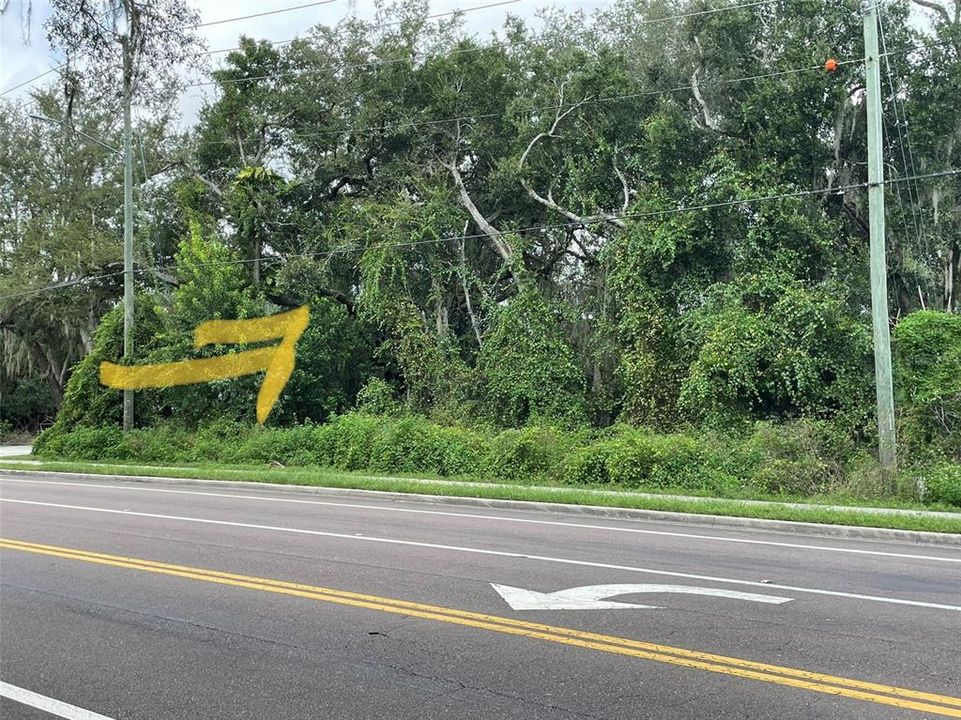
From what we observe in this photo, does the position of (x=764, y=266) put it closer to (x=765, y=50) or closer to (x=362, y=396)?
(x=765, y=50)

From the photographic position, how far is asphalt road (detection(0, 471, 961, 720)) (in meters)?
4.68

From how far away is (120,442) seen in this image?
24828 mm

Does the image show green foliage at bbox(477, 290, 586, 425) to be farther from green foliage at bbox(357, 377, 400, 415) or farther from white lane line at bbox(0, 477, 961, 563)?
white lane line at bbox(0, 477, 961, 563)

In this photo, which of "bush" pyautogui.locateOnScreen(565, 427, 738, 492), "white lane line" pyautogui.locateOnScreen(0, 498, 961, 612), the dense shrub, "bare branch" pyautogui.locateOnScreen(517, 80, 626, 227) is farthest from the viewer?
"bare branch" pyautogui.locateOnScreen(517, 80, 626, 227)

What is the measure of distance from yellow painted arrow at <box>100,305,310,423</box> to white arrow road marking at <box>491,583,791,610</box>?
19.5 meters

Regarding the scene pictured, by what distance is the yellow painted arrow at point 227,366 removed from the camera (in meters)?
25.1

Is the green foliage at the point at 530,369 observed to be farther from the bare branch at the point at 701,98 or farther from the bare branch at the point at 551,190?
the bare branch at the point at 701,98

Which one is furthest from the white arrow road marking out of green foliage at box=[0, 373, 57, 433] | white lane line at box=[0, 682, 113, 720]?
green foliage at box=[0, 373, 57, 433]

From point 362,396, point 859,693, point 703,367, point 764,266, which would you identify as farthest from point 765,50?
point 859,693

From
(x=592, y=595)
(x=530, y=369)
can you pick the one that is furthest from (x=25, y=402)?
(x=592, y=595)

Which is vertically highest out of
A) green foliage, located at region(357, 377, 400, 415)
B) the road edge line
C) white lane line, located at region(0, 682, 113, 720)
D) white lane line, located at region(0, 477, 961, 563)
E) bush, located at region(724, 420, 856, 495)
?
green foliage, located at region(357, 377, 400, 415)

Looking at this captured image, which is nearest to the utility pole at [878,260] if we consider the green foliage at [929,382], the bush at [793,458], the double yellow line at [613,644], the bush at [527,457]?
the bush at [793,458]

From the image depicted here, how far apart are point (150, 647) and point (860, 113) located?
78.5 ft

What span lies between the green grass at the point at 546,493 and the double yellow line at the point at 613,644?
288 inches
